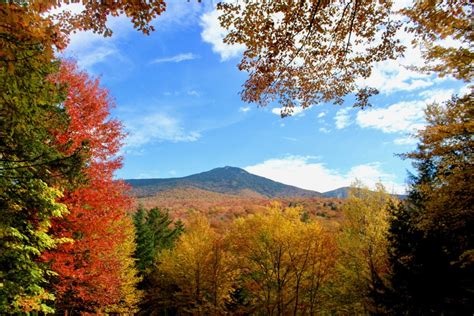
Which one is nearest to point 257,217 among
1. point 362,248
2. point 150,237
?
point 362,248

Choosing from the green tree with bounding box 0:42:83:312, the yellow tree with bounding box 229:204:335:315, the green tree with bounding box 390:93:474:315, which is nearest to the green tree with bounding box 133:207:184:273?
the yellow tree with bounding box 229:204:335:315

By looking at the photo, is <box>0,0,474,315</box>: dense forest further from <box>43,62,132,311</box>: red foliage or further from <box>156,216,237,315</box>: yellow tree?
<box>156,216,237,315</box>: yellow tree

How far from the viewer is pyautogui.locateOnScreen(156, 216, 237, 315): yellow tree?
26.4 metres

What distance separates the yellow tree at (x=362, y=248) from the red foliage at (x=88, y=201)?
15.8 meters

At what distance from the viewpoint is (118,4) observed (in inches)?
156

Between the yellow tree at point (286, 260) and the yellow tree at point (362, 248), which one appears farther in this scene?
the yellow tree at point (286, 260)

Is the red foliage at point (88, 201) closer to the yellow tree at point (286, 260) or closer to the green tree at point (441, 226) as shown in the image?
the green tree at point (441, 226)

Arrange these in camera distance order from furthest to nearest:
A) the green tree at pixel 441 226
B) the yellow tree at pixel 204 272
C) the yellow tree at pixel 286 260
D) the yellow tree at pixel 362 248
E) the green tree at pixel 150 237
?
the green tree at pixel 150 237, the yellow tree at pixel 204 272, the yellow tree at pixel 286 260, the yellow tree at pixel 362 248, the green tree at pixel 441 226

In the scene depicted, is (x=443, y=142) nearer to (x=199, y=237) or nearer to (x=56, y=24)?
(x=56, y=24)

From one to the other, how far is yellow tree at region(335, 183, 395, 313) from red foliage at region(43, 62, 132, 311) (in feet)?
51.8

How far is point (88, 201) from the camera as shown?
9.94 m

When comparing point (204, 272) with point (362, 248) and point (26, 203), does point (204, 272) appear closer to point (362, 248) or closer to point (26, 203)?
point (362, 248)

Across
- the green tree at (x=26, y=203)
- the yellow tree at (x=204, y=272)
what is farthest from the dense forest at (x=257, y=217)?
the yellow tree at (x=204, y=272)

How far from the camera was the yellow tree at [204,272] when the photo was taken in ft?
86.5
